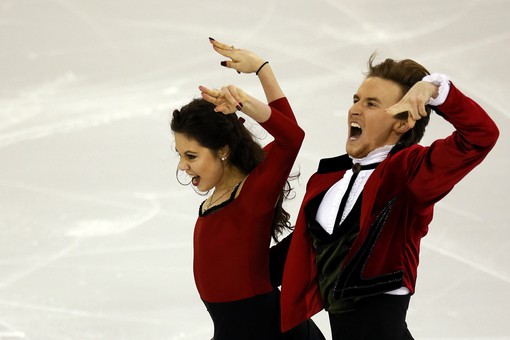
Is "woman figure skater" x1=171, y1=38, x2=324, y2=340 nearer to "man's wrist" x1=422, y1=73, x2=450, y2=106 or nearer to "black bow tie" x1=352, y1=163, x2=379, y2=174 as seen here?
"black bow tie" x1=352, y1=163, x2=379, y2=174

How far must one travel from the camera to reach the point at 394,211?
9.46ft

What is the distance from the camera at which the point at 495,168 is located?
5570 mm

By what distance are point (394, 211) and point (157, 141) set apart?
3225 mm

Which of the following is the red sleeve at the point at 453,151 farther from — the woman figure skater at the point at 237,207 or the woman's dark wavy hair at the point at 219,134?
the woman's dark wavy hair at the point at 219,134

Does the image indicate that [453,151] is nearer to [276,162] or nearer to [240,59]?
[276,162]

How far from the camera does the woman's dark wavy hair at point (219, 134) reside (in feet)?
10.8

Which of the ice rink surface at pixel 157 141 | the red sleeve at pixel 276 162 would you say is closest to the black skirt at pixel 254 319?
the red sleeve at pixel 276 162

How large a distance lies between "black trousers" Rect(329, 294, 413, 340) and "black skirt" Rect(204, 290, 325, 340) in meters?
0.37

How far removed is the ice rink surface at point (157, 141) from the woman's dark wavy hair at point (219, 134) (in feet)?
4.65

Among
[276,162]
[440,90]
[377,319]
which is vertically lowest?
[377,319]

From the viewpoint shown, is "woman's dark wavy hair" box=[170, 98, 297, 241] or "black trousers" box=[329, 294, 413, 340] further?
"woman's dark wavy hair" box=[170, 98, 297, 241]

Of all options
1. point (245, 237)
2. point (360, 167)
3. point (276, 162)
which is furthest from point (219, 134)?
point (360, 167)

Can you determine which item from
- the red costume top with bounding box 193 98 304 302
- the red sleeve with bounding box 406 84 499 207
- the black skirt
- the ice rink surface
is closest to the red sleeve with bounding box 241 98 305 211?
the red costume top with bounding box 193 98 304 302

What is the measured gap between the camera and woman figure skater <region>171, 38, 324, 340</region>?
321 cm
